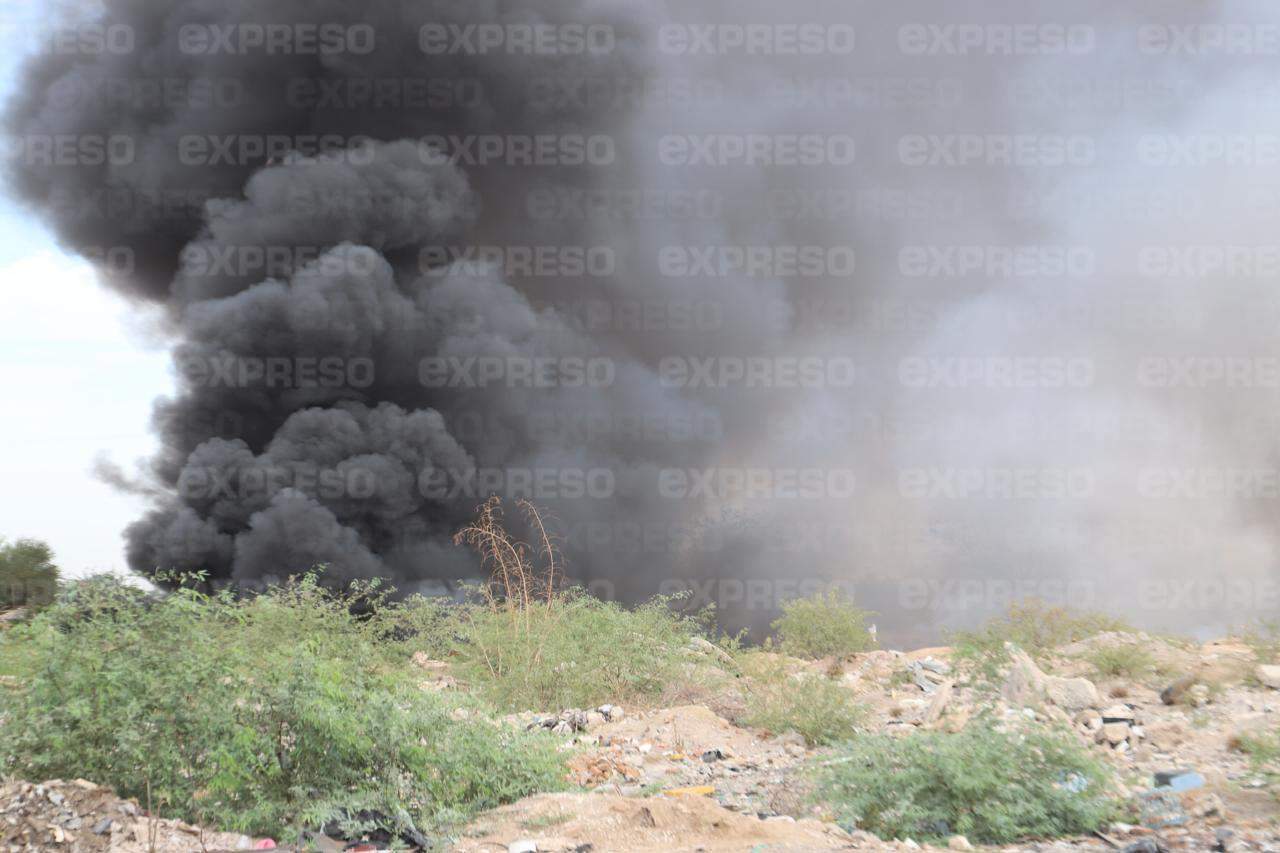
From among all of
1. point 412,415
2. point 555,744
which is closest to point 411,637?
point 555,744

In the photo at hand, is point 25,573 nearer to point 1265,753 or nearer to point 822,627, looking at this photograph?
point 822,627

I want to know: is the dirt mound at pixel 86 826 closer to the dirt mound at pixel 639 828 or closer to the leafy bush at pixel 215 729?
the leafy bush at pixel 215 729

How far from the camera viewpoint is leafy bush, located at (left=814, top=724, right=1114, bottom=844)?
5.62 m

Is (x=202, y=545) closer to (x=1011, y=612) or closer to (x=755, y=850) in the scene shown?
(x=1011, y=612)

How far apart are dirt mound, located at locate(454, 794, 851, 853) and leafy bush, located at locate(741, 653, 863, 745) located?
13.1 ft

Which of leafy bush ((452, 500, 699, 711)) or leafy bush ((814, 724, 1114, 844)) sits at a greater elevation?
leafy bush ((452, 500, 699, 711))

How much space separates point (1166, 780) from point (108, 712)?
6657mm

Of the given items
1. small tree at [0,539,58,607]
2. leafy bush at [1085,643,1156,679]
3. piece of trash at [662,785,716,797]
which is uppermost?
small tree at [0,539,58,607]

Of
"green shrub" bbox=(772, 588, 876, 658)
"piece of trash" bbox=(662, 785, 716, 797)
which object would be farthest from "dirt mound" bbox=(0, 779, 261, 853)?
"green shrub" bbox=(772, 588, 876, 658)

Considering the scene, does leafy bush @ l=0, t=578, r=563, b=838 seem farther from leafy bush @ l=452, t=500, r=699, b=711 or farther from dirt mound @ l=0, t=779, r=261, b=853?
leafy bush @ l=452, t=500, r=699, b=711

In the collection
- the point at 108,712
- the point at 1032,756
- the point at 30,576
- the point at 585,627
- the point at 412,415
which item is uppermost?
the point at 412,415

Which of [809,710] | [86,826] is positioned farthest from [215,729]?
[809,710]

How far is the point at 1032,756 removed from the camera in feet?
19.7

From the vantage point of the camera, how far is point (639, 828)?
5531 mm
